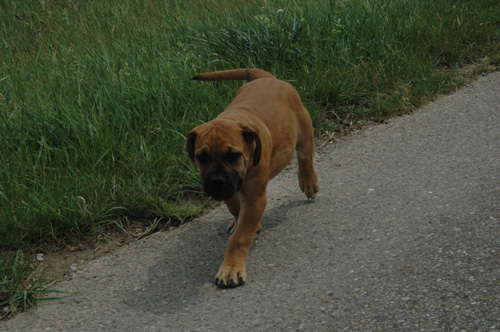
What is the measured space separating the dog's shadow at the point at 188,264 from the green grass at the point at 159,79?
0.69 ft

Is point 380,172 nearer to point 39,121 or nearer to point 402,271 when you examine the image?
point 402,271

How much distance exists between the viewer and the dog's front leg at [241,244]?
10.9ft

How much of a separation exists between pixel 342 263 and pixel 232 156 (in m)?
0.81

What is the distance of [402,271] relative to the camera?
125 inches

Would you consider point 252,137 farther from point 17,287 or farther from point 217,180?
point 17,287

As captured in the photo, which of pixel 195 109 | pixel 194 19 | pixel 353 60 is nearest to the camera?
pixel 195 109

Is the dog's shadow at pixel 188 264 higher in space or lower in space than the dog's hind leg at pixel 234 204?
lower

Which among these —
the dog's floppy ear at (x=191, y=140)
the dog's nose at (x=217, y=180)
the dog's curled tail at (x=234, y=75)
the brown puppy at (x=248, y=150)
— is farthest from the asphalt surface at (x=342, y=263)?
the dog's curled tail at (x=234, y=75)

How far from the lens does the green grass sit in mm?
4102

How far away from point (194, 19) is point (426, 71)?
229cm

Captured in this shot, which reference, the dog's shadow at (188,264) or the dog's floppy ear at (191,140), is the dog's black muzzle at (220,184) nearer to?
the dog's floppy ear at (191,140)

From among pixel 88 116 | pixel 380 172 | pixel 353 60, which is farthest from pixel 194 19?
pixel 380 172

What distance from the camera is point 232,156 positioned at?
320 cm

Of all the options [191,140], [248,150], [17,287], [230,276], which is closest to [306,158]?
[248,150]
